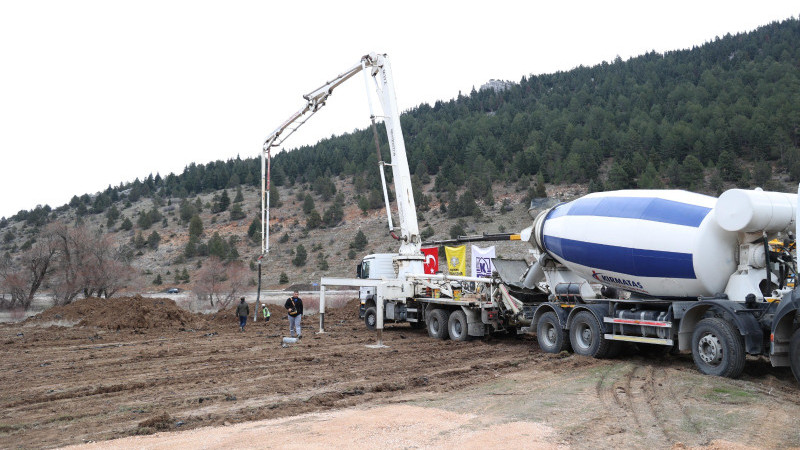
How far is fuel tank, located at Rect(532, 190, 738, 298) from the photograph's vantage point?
10.7 metres

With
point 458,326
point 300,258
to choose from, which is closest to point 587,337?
point 458,326

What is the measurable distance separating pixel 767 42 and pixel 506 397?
11917 centimetres

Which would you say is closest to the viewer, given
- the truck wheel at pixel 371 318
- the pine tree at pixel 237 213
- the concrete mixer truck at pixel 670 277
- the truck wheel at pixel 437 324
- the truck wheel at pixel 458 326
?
→ the concrete mixer truck at pixel 670 277

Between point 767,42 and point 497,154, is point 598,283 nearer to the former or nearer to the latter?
point 497,154

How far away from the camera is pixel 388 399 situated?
9305mm

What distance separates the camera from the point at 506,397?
920cm

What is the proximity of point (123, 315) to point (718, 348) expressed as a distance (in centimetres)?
2303

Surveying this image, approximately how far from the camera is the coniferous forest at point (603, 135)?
63500 millimetres

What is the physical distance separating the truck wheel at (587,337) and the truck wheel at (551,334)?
0.83ft

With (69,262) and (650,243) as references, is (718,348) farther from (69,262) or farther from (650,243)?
(69,262)

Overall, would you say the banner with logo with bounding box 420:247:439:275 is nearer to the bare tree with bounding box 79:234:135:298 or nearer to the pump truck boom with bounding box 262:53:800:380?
the pump truck boom with bounding box 262:53:800:380

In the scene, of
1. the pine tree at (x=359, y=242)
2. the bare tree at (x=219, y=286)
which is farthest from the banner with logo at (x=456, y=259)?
the pine tree at (x=359, y=242)

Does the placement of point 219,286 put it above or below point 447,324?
above

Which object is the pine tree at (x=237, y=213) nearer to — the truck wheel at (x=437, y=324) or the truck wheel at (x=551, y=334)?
the truck wheel at (x=437, y=324)
